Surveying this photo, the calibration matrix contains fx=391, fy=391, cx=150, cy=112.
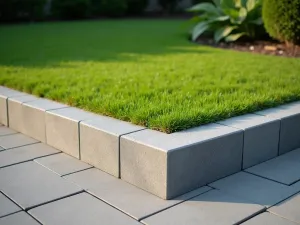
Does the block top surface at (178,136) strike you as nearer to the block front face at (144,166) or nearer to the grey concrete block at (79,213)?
the block front face at (144,166)

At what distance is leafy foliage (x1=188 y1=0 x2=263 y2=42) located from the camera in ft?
26.5

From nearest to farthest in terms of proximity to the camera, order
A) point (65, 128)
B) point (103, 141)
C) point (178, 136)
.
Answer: point (178, 136) < point (103, 141) < point (65, 128)

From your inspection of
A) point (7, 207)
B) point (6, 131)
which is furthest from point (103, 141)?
point (6, 131)

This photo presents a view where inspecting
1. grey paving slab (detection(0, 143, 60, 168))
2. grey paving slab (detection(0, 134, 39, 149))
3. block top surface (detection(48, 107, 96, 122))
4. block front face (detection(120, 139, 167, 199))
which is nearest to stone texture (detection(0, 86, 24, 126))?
grey paving slab (detection(0, 134, 39, 149))

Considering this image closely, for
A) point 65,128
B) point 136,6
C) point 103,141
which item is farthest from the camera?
point 136,6

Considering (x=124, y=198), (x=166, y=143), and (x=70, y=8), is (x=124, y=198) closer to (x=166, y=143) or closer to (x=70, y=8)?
(x=166, y=143)

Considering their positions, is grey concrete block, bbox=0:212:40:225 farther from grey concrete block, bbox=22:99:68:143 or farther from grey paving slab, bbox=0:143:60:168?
grey concrete block, bbox=22:99:68:143

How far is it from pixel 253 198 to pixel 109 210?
91cm

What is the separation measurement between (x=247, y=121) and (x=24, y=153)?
5.98 feet

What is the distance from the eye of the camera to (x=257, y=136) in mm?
2973

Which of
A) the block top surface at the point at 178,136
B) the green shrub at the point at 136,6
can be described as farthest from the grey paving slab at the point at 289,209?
the green shrub at the point at 136,6

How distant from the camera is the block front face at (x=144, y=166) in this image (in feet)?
8.07

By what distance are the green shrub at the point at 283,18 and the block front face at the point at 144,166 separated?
5.12 metres

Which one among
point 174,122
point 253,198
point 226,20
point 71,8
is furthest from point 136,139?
point 71,8
